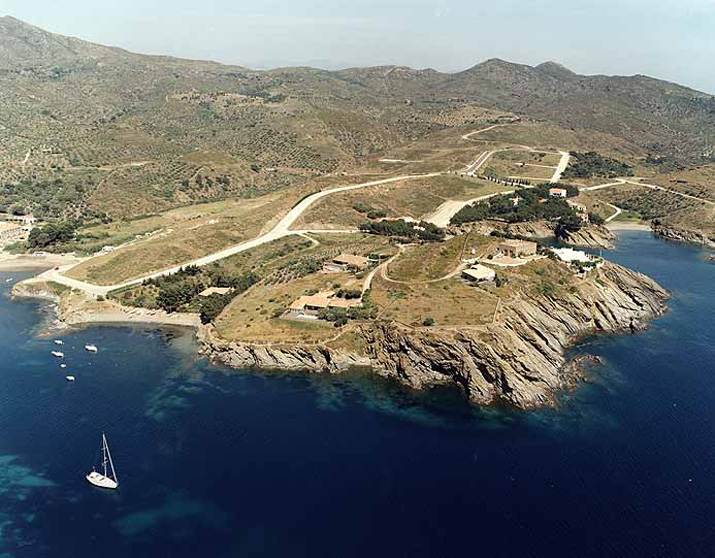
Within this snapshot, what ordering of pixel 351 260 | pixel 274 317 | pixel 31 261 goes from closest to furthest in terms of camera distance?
pixel 274 317 → pixel 351 260 → pixel 31 261

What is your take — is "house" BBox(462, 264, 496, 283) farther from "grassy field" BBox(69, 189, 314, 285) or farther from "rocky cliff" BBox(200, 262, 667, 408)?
"grassy field" BBox(69, 189, 314, 285)

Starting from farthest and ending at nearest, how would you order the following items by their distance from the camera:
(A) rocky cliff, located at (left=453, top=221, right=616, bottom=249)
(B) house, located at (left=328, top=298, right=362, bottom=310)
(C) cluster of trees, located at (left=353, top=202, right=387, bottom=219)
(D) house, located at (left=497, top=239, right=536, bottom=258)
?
(C) cluster of trees, located at (left=353, top=202, right=387, bottom=219)
(A) rocky cliff, located at (left=453, top=221, right=616, bottom=249)
(D) house, located at (left=497, top=239, right=536, bottom=258)
(B) house, located at (left=328, top=298, right=362, bottom=310)

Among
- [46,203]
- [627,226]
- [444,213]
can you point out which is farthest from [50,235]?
[627,226]

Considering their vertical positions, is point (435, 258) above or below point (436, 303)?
above

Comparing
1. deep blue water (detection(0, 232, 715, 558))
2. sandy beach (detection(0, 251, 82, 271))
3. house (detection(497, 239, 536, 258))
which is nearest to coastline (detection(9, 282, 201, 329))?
deep blue water (detection(0, 232, 715, 558))

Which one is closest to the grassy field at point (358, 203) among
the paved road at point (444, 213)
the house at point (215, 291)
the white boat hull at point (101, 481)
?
the paved road at point (444, 213)

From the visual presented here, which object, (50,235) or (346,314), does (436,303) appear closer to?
(346,314)

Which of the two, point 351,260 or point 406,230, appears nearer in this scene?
point 351,260
